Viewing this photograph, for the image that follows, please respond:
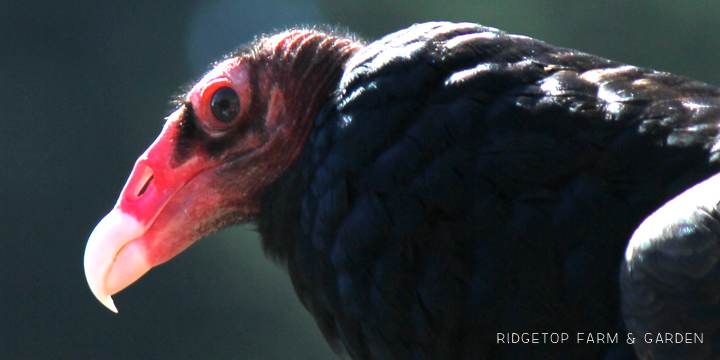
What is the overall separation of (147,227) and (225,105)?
11.5 inches

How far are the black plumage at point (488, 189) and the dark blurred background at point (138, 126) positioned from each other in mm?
2909

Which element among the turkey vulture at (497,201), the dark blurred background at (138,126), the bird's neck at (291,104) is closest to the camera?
the turkey vulture at (497,201)

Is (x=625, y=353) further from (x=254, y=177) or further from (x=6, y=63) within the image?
(x=6, y=63)

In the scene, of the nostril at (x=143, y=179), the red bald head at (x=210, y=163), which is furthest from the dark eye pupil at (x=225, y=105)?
the nostril at (x=143, y=179)

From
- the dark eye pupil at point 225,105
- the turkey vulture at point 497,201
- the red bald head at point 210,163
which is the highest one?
the dark eye pupil at point 225,105

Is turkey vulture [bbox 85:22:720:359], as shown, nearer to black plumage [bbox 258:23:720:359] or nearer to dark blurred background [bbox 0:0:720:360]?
black plumage [bbox 258:23:720:359]

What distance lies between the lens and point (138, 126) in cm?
411

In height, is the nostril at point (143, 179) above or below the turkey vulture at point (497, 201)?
above

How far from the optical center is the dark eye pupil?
1398 millimetres

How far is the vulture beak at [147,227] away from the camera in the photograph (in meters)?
1.38

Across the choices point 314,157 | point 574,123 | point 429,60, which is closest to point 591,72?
point 574,123

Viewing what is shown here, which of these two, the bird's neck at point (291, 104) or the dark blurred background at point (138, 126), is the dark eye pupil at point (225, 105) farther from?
the dark blurred background at point (138, 126)

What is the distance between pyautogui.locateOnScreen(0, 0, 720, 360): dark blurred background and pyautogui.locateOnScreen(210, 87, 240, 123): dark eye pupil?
2684 millimetres

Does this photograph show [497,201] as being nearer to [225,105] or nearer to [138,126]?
[225,105]
